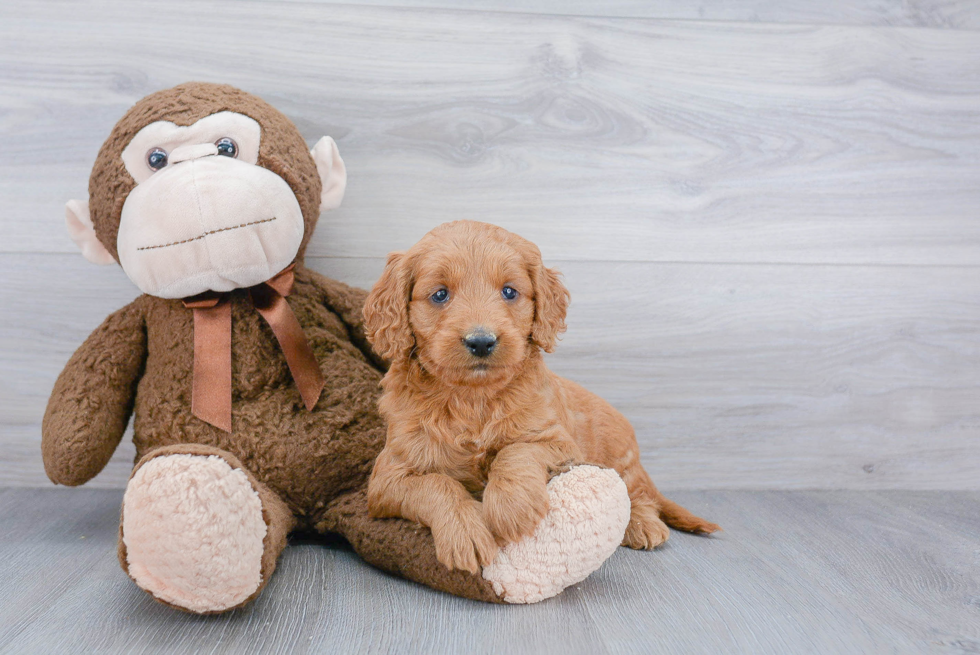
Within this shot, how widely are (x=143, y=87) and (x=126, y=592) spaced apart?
1.20 metres

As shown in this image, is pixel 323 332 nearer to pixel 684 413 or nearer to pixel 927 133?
pixel 684 413

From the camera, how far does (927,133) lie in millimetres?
1935

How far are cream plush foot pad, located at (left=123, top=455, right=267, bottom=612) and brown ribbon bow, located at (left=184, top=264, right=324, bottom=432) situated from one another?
31cm

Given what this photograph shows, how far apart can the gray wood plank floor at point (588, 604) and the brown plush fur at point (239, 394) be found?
0.16 meters

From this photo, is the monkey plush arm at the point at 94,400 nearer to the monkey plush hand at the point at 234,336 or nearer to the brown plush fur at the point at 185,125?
the monkey plush hand at the point at 234,336

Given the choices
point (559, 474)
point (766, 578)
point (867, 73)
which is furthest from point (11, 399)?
point (867, 73)

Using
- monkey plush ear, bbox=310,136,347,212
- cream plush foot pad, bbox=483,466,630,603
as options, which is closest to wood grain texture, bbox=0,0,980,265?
monkey plush ear, bbox=310,136,347,212

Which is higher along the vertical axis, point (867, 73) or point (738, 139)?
point (867, 73)

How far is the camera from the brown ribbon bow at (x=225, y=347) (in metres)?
1.41

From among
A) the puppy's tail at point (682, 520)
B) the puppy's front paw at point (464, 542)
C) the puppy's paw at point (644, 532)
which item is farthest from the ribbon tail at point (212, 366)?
the puppy's tail at point (682, 520)

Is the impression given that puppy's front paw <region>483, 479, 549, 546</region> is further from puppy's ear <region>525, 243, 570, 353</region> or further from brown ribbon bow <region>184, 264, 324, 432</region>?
brown ribbon bow <region>184, 264, 324, 432</region>

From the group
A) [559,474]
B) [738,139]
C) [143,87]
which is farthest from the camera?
[738,139]

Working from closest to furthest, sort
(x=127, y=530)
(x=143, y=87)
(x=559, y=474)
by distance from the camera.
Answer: (x=127, y=530), (x=559, y=474), (x=143, y=87)

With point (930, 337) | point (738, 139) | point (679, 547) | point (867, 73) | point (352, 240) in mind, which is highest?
point (867, 73)
